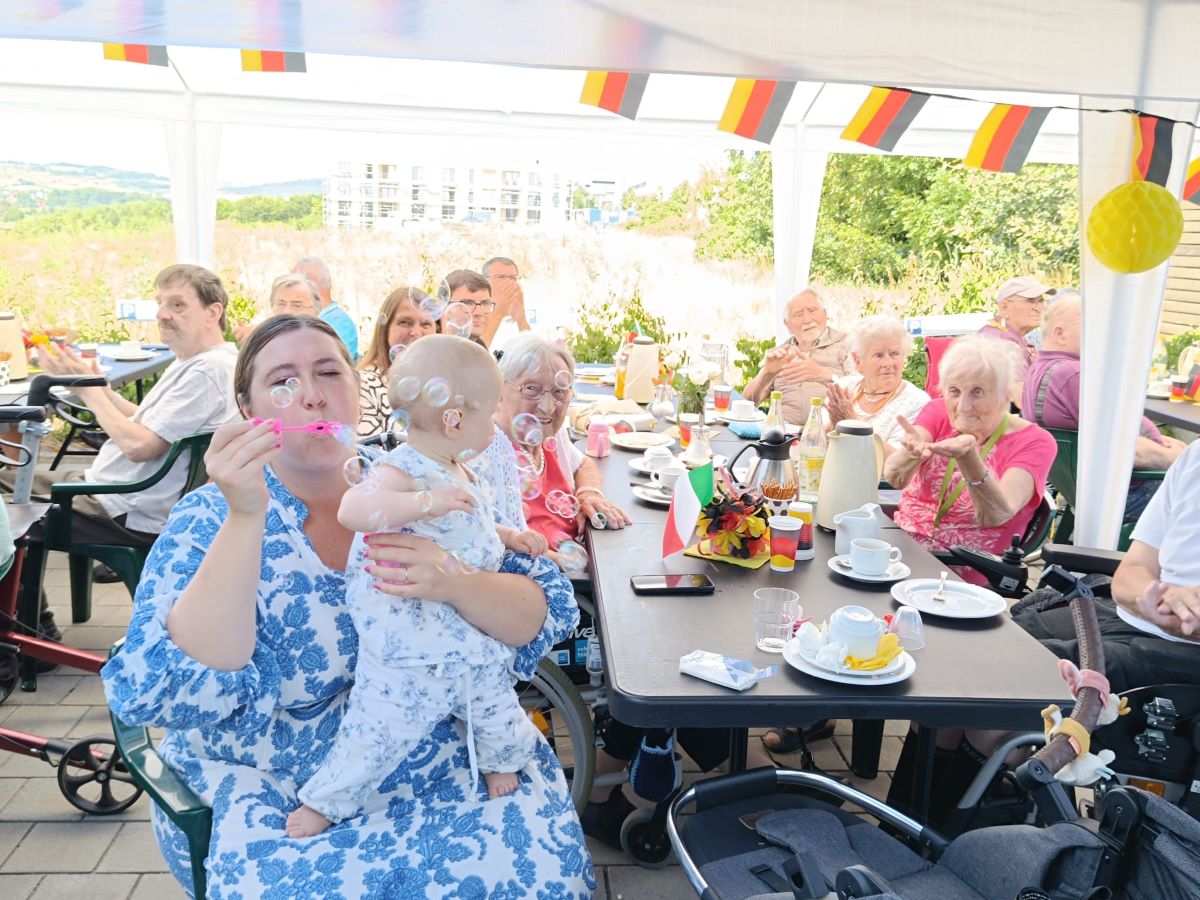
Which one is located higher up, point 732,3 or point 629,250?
point 732,3

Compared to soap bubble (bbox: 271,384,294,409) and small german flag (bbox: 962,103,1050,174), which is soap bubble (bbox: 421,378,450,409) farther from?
small german flag (bbox: 962,103,1050,174)

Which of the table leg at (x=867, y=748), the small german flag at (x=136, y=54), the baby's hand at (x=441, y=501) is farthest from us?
the small german flag at (x=136, y=54)

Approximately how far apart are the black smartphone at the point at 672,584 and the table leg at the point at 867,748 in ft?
3.49

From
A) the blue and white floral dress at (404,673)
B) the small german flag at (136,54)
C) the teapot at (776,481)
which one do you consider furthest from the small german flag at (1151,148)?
the small german flag at (136,54)

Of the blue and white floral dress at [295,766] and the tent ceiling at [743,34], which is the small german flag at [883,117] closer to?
the tent ceiling at [743,34]

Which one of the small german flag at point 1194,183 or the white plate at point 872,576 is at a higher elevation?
the small german flag at point 1194,183

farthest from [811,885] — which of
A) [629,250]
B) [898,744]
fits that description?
[629,250]

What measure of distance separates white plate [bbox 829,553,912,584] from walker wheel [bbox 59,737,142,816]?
6.96 ft

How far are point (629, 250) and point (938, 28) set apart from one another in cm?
1251

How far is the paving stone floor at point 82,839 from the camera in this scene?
260cm

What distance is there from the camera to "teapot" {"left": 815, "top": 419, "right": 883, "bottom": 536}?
2973mm

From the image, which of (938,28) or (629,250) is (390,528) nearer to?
(938,28)

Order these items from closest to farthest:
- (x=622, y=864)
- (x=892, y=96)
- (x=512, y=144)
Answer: (x=622, y=864) < (x=892, y=96) < (x=512, y=144)

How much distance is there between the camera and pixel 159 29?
3051 millimetres
